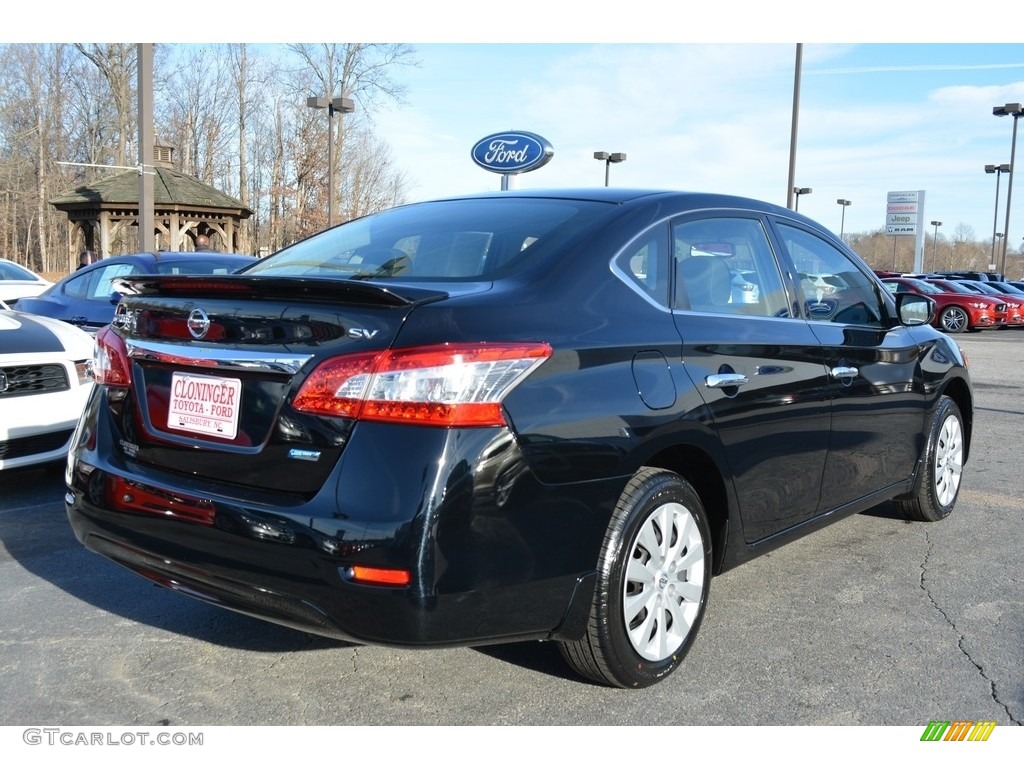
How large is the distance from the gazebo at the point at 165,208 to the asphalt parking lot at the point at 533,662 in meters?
21.6

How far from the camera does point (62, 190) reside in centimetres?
5494

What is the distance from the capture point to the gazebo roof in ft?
79.9

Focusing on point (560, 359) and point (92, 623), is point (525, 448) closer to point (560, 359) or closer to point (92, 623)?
point (560, 359)

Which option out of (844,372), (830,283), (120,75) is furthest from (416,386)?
(120,75)

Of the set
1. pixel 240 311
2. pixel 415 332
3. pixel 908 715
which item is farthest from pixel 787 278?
pixel 240 311

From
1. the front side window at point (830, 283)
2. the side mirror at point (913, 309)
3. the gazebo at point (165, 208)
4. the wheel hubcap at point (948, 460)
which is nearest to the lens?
the front side window at point (830, 283)

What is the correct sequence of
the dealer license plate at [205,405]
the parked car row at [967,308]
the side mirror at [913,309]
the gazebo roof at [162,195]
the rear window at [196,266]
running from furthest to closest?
the parked car row at [967,308] → the gazebo roof at [162,195] → the rear window at [196,266] → the side mirror at [913,309] → the dealer license plate at [205,405]

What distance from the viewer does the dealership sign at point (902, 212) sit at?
6278cm

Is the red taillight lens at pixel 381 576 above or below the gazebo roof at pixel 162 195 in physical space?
below

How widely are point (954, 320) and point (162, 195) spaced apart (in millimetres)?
22331

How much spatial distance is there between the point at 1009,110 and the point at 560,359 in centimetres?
4986

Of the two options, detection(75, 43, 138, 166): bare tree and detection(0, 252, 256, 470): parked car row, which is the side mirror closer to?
detection(0, 252, 256, 470): parked car row
